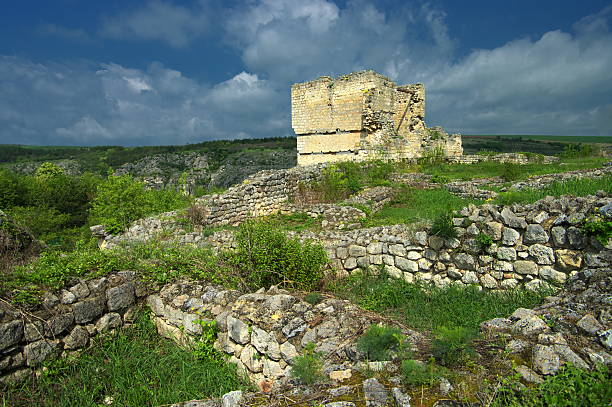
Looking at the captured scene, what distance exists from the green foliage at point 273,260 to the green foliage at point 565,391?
3.48 m

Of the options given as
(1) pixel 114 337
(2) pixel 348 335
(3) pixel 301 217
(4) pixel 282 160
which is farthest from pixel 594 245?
(4) pixel 282 160

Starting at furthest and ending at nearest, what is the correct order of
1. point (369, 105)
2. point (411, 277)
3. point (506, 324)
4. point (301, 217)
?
point (369, 105), point (301, 217), point (411, 277), point (506, 324)

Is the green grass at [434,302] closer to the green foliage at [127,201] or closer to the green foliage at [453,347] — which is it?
the green foliage at [453,347]

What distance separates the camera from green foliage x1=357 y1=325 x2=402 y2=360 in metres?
3.25

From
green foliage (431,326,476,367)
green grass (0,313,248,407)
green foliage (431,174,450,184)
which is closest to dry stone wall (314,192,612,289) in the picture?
green foliage (431,326,476,367)

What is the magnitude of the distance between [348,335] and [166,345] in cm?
270

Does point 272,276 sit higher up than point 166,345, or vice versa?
point 272,276

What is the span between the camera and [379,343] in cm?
333

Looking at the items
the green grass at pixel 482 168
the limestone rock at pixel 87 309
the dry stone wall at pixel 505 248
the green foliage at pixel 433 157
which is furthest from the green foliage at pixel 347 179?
the limestone rock at pixel 87 309

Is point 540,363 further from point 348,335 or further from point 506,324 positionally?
point 348,335

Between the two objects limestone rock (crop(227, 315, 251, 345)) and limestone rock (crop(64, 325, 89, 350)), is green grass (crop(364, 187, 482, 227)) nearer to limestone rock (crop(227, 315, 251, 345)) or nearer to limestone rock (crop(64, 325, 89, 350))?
limestone rock (crop(227, 315, 251, 345))

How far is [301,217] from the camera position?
11.2 metres

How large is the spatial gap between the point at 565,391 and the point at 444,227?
3649 millimetres

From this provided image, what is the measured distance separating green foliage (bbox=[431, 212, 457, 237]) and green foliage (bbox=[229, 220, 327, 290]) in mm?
2063
